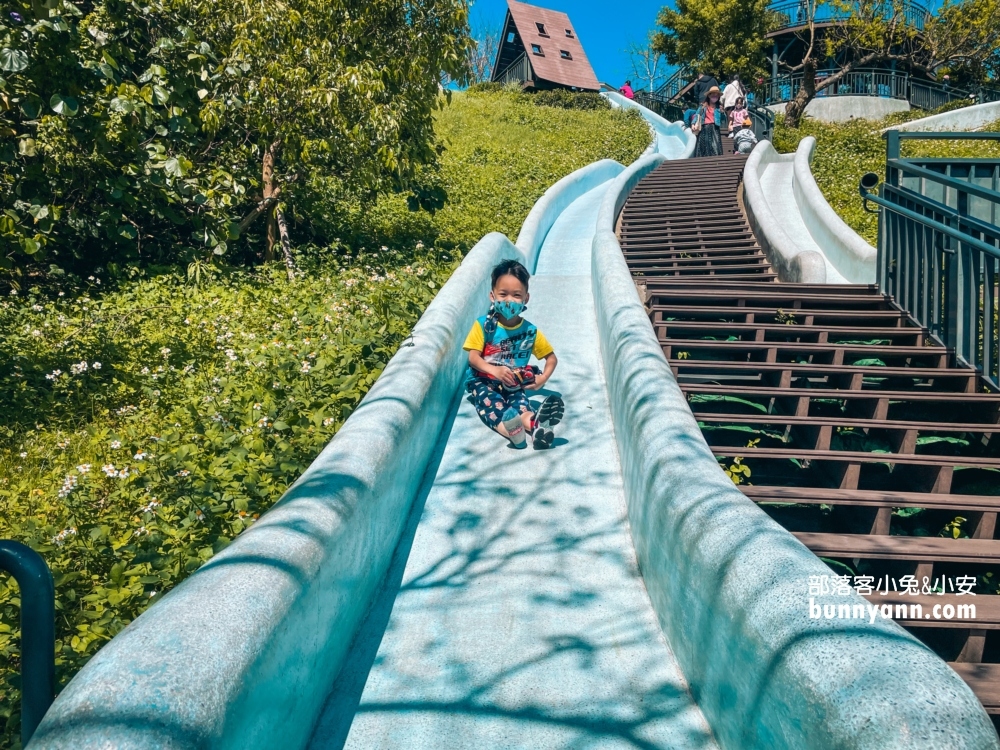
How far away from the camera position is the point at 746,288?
6984 millimetres

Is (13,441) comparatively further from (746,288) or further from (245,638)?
(746,288)

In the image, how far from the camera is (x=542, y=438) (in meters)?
4.57

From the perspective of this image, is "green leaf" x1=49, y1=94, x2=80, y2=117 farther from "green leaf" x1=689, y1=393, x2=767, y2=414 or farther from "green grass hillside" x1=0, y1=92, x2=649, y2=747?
"green leaf" x1=689, y1=393, x2=767, y2=414

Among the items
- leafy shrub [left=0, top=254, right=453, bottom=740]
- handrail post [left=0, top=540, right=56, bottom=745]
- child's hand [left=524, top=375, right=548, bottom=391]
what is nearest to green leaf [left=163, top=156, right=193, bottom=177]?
leafy shrub [left=0, top=254, right=453, bottom=740]

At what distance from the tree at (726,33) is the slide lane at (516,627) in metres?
35.6

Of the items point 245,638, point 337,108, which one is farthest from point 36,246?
point 245,638

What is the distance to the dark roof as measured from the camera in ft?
139

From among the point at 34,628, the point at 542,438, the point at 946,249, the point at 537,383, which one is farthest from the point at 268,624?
the point at 946,249

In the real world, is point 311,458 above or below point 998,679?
above

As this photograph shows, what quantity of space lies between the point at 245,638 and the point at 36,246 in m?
5.22

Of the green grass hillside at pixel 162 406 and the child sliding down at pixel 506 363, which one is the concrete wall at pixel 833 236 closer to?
the child sliding down at pixel 506 363

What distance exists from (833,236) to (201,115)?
8083 mm

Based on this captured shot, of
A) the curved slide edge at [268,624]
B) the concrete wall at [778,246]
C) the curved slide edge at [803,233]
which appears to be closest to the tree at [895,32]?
the curved slide edge at [803,233]

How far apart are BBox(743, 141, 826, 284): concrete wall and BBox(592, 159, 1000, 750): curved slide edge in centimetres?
573
